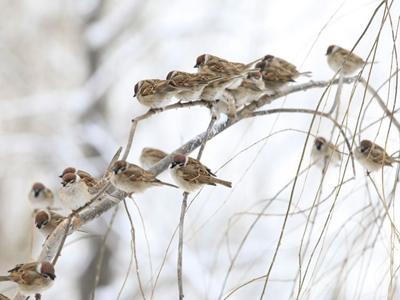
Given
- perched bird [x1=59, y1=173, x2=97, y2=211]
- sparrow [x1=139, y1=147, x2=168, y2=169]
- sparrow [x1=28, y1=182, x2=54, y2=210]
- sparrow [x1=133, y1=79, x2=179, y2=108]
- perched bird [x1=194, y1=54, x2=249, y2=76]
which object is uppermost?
sparrow [x1=139, y1=147, x2=168, y2=169]

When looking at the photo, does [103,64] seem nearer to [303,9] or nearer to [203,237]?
[203,237]

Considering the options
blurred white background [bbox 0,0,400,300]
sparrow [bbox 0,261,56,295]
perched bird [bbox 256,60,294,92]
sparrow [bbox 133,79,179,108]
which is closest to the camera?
Answer: sparrow [bbox 0,261,56,295]

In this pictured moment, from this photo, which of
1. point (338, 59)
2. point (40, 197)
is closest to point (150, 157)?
point (40, 197)

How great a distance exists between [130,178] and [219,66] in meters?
0.72

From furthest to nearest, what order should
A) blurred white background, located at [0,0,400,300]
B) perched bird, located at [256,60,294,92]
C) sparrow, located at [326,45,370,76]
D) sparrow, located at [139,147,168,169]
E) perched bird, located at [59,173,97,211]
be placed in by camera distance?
blurred white background, located at [0,0,400,300], sparrow, located at [139,147,168,169], sparrow, located at [326,45,370,76], perched bird, located at [256,60,294,92], perched bird, located at [59,173,97,211]

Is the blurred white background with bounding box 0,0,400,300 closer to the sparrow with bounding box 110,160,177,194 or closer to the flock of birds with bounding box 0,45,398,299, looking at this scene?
the flock of birds with bounding box 0,45,398,299

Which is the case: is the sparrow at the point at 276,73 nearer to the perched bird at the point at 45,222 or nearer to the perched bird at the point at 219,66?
the perched bird at the point at 219,66

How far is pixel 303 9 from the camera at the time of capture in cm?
976

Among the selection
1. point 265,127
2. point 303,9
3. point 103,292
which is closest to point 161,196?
point 265,127

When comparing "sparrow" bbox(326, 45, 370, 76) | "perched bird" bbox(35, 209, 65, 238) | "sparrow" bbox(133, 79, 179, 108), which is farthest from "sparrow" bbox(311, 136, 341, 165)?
"perched bird" bbox(35, 209, 65, 238)

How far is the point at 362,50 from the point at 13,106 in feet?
12.2

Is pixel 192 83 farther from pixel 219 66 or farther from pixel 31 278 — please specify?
pixel 31 278

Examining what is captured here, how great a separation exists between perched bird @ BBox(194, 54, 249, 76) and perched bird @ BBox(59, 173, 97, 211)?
2.10 feet

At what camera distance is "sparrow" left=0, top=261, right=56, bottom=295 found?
210 cm
